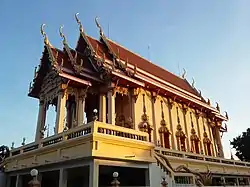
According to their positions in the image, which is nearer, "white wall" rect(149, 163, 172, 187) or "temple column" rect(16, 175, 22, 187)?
"white wall" rect(149, 163, 172, 187)

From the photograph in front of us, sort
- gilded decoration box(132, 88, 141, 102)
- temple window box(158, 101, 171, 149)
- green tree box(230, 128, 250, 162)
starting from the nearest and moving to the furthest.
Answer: gilded decoration box(132, 88, 141, 102) < temple window box(158, 101, 171, 149) < green tree box(230, 128, 250, 162)

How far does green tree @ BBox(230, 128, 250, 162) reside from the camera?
26016 millimetres

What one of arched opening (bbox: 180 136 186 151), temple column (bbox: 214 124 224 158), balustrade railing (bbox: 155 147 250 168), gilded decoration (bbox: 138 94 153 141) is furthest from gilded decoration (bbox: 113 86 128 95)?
temple column (bbox: 214 124 224 158)

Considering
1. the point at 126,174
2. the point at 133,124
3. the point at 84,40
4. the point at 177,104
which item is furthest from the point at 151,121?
the point at 84,40

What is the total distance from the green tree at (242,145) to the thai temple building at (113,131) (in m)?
7.57

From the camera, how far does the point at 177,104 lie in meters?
17.3

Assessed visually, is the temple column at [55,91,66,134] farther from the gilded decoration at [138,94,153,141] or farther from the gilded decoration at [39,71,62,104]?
the gilded decoration at [138,94,153,141]

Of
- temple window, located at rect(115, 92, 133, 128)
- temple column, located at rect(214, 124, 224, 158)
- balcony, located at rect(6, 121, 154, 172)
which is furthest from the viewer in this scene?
temple column, located at rect(214, 124, 224, 158)

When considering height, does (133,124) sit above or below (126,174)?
above

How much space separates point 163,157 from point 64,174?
354 cm

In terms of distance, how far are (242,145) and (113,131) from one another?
22054mm

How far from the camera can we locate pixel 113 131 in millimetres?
8586

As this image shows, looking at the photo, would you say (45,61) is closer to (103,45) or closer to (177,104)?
(103,45)

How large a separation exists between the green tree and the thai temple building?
757 centimetres
